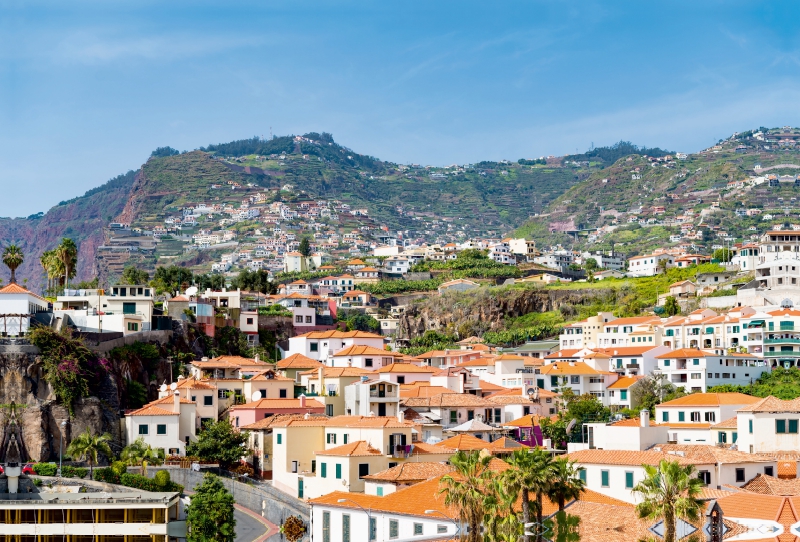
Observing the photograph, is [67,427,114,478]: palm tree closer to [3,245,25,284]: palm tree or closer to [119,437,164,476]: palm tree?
[119,437,164,476]: palm tree

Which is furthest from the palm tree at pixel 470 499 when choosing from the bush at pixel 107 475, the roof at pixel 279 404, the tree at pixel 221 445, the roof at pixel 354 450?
the roof at pixel 279 404

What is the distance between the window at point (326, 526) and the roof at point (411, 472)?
15.9 ft

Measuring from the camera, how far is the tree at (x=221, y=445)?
80.6 m

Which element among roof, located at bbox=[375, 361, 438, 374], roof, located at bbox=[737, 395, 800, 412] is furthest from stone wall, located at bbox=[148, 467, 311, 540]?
roof, located at bbox=[737, 395, 800, 412]

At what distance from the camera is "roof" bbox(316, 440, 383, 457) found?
67.4 meters

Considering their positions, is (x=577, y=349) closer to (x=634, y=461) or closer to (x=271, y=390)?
(x=271, y=390)

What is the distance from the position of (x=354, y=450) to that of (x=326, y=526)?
1022 cm

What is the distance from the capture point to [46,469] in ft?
251

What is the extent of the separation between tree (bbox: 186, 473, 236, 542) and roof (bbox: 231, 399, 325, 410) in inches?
803

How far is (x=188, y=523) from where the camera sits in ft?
216

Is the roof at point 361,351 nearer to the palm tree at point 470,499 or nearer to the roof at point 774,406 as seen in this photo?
the roof at point 774,406

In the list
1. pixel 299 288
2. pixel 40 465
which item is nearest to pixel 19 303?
pixel 40 465

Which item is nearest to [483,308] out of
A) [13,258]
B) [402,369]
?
[402,369]

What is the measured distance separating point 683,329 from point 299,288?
249 ft
